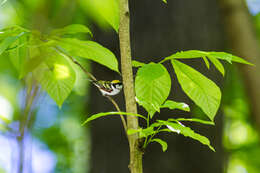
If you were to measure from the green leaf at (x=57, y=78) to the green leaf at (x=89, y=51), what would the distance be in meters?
0.03

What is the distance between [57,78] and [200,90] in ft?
0.67

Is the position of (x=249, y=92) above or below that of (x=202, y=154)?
above

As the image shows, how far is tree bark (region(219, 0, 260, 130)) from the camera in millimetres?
1103

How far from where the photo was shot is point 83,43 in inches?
16.6

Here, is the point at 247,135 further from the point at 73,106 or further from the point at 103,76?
the point at 103,76

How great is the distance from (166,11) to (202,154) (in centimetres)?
68

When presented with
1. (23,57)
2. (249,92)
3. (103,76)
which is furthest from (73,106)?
(23,57)

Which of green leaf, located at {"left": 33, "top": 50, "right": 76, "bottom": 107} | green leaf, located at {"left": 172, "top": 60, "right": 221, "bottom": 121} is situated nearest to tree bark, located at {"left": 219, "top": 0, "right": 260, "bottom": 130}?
green leaf, located at {"left": 172, "top": 60, "right": 221, "bottom": 121}

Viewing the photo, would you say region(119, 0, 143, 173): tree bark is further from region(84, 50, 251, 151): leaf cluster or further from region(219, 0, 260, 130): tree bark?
region(219, 0, 260, 130): tree bark

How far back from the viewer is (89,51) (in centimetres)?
41

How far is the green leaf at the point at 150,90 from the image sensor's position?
0.39 metres

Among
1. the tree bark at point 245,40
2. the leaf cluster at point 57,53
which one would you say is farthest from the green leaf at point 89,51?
the tree bark at point 245,40

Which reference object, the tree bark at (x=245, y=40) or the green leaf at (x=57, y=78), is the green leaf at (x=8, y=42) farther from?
the tree bark at (x=245, y=40)

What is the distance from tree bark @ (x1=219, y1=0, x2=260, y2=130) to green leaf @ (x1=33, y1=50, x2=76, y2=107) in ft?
2.78
